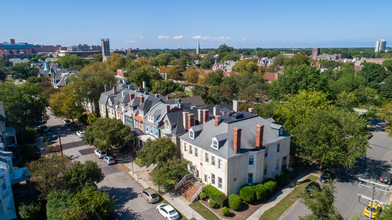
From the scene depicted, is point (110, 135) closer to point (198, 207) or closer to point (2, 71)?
point (198, 207)

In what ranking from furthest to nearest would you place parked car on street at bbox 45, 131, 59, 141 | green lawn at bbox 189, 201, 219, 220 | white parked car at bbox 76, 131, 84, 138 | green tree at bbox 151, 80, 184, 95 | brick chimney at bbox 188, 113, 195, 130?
green tree at bbox 151, 80, 184, 95 → white parked car at bbox 76, 131, 84, 138 → parked car on street at bbox 45, 131, 59, 141 → brick chimney at bbox 188, 113, 195, 130 → green lawn at bbox 189, 201, 219, 220

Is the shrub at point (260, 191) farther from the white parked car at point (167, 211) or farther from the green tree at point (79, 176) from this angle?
the green tree at point (79, 176)

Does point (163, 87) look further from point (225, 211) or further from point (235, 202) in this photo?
point (225, 211)

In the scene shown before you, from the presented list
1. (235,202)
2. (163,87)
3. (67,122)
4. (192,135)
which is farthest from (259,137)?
(67,122)

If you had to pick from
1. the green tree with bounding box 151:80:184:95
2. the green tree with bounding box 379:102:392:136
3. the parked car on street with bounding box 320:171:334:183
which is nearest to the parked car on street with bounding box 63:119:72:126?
the green tree with bounding box 151:80:184:95

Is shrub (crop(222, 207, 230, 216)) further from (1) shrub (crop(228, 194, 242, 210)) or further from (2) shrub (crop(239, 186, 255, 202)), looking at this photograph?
(2) shrub (crop(239, 186, 255, 202))

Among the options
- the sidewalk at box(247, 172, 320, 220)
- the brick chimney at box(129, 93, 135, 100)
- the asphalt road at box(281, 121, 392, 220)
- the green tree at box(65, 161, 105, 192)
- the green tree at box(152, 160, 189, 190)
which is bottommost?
the sidewalk at box(247, 172, 320, 220)

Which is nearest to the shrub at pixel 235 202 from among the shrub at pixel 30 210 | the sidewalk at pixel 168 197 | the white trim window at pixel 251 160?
the sidewalk at pixel 168 197
